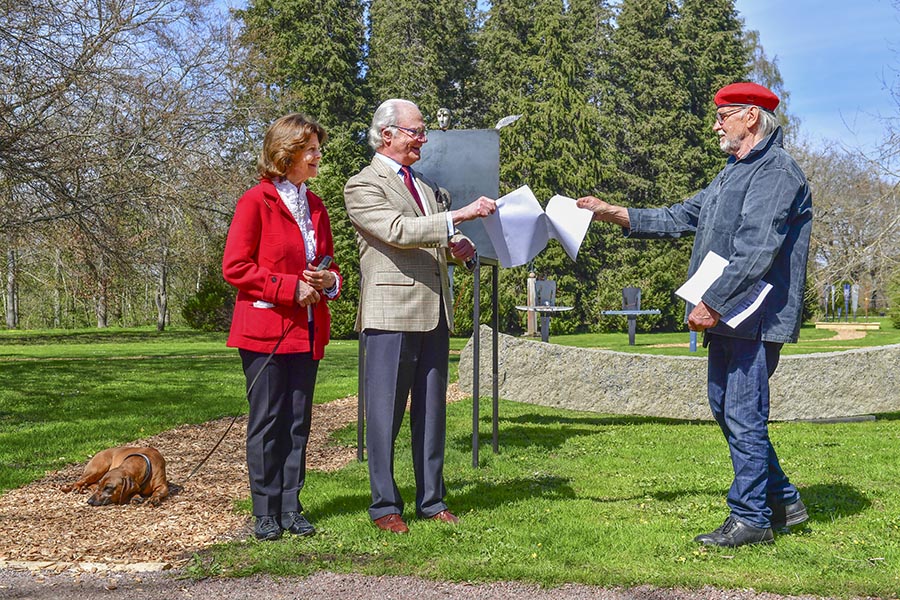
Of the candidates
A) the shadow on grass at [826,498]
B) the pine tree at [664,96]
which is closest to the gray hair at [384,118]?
the shadow on grass at [826,498]

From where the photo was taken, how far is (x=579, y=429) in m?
8.45

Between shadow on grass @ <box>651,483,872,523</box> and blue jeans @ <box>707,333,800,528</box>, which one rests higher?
blue jeans @ <box>707,333,800,528</box>

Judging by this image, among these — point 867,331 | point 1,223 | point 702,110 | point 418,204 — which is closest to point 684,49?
point 702,110

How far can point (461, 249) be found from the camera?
4.42 meters

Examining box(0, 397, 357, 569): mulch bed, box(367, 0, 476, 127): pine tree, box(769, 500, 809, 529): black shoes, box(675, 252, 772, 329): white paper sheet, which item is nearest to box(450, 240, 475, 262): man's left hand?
box(675, 252, 772, 329): white paper sheet

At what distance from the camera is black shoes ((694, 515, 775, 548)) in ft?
13.7

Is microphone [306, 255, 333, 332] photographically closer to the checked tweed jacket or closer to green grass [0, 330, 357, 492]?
the checked tweed jacket

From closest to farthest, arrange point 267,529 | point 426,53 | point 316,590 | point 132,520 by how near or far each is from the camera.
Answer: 1. point 316,590
2. point 267,529
3. point 132,520
4. point 426,53

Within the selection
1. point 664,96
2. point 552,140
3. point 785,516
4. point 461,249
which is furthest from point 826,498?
point 664,96

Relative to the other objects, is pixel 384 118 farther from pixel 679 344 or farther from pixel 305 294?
pixel 679 344

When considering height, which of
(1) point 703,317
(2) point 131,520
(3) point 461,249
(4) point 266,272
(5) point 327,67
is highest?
(5) point 327,67

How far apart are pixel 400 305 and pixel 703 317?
146 centimetres

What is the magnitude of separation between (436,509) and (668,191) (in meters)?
30.0

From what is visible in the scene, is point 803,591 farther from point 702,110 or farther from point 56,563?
point 702,110
